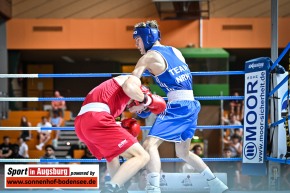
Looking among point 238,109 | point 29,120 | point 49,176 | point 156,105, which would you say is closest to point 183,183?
point 49,176

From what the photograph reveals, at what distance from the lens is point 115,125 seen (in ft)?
10.4

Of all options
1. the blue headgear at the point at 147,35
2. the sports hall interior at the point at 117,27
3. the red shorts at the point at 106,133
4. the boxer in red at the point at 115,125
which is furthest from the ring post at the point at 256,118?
the sports hall interior at the point at 117,27

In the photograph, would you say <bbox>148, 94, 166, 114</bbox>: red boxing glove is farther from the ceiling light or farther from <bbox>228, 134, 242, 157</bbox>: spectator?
the ceiling light

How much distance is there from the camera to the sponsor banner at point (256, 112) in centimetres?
429

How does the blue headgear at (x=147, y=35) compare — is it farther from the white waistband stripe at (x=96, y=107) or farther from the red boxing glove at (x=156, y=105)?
the white waistband stripe at (x=96, y=107)

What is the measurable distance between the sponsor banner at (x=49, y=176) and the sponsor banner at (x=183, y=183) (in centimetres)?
57

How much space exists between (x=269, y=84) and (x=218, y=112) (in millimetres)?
7252

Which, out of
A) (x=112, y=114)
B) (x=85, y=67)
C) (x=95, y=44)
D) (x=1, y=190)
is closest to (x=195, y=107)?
(x=112, y=114)

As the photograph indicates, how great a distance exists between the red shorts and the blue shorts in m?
0.46

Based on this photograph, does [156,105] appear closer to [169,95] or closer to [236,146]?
[169,95]

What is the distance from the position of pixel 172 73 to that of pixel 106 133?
75cm

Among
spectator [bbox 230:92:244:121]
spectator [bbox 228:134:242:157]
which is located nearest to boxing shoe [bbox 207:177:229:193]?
spectator [bbox 228:134:242:157]

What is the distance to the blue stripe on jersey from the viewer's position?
368 cm

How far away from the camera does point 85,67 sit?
64.3 ft
